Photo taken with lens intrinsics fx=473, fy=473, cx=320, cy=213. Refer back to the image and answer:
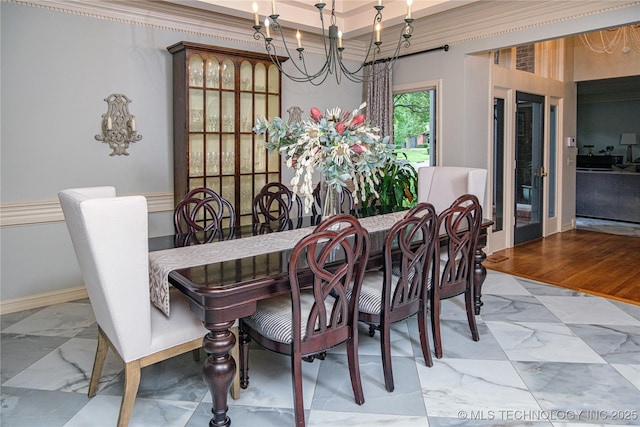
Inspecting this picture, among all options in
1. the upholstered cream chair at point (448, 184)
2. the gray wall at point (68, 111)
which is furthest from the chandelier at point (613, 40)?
the upholstered cream chair at point (448, 184)

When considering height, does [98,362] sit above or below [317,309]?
below

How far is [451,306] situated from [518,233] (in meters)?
2.81

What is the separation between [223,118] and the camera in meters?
4.45

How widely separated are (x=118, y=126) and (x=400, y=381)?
10.3ft

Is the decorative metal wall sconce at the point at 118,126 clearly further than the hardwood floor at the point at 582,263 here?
No

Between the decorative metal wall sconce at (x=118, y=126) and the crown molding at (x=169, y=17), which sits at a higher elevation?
the crown molding at (x=169, y=17)

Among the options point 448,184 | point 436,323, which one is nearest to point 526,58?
point 448,184

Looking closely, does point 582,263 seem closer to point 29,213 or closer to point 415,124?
point 415,124

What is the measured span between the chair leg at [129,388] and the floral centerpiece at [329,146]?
118 centimetres

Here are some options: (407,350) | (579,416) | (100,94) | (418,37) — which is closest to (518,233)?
(418,37)

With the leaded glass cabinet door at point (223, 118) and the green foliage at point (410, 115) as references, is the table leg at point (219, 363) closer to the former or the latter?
the leaded glass cabinet door at point (223, 118)

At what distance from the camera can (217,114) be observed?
14.5 ft

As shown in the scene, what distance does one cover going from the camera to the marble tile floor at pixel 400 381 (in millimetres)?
2250

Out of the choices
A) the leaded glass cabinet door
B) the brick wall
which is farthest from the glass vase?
the brick wall
